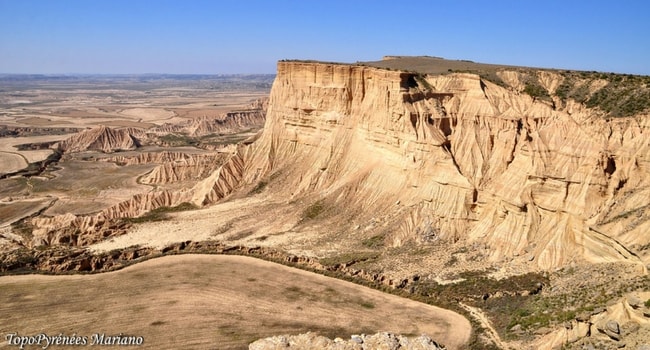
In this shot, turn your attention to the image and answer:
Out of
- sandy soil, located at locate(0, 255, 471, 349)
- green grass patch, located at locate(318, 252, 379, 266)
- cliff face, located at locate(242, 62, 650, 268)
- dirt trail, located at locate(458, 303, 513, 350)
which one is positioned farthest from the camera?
green grass patch, located at locate(318, 252, 379, 266)

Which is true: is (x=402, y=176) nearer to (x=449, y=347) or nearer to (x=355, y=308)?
(x=355, y=308)

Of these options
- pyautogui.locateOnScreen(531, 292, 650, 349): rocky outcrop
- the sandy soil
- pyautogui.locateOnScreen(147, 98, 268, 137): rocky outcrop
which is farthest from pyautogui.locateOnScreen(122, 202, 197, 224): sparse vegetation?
pyautogui.locateOnScreen(147, 98, 268, 137): rocky outcrop

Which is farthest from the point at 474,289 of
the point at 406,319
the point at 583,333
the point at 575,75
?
the point at 575,75

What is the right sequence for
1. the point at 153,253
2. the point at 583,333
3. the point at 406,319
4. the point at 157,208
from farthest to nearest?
the point at 157,208 < the point at 153,253 < the point at 406,319 < the point at 583,333

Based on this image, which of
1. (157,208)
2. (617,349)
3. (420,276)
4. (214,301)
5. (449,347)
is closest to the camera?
(617,349)

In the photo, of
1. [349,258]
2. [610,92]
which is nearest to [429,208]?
[349,258]

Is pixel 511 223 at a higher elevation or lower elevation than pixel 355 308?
higher

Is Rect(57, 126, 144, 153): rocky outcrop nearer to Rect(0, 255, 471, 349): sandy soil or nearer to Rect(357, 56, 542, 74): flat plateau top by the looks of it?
Rect(357, 56, 542, 74): flat plateau top
